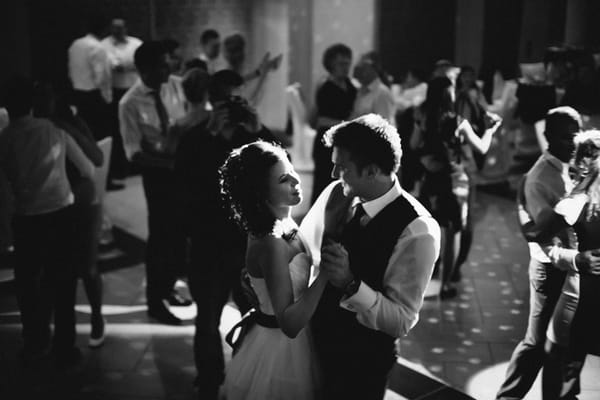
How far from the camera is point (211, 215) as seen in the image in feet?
10.3

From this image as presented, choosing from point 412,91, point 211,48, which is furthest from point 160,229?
point 412,91

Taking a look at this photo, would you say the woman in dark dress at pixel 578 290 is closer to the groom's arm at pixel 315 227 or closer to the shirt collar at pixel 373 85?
the groom's arm at pixel 315 227

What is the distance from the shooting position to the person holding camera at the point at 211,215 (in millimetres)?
3143

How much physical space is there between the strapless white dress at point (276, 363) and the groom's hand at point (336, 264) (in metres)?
0.30

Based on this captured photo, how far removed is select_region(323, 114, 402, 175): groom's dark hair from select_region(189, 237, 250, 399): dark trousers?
3.92 feet

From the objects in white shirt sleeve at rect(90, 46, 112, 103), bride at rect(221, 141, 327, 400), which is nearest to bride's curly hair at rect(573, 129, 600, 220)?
bride at rect(221, 141, 327, 400)

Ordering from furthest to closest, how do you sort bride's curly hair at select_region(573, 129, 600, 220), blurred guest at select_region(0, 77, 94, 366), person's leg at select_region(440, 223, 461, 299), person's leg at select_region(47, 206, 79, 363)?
person's leg at select_region(440, 223, 461, 299)
person's leg at select_region(47, 206, 79, 363)
blurred guest at select_region(0, 77, 94, 366)
bride's curly hair at select_region(573, 129, 600, 220)

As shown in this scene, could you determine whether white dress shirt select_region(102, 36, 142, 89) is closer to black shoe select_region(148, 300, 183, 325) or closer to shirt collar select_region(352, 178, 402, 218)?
black shoe select_region(148, 300, 183, 325)

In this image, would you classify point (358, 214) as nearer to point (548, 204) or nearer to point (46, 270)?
point (548, 204)

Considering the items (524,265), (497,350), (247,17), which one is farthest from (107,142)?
(247,17)

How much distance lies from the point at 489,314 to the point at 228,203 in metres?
2.42

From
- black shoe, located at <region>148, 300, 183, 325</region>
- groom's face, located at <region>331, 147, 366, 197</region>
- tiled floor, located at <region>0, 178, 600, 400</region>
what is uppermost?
groom's face, located at <region>331, 147, 366, 197</region>

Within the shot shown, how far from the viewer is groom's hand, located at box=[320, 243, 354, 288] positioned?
194 centimetres

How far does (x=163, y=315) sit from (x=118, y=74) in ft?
12.6
